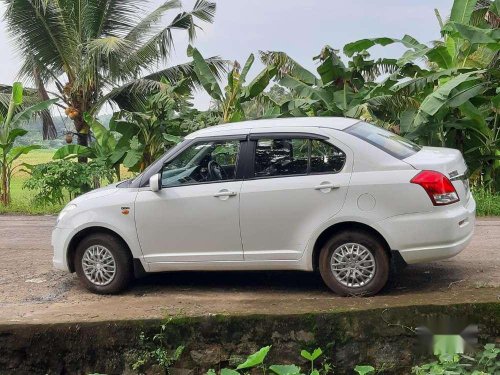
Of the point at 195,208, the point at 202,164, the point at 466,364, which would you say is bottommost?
the point at 466,364

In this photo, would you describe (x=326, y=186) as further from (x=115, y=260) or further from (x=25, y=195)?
(x=25, y=195)

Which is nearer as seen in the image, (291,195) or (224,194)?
(291,195)

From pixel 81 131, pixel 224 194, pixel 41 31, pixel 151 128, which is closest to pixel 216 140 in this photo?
pixel 224 194

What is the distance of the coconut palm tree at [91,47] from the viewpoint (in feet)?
55.9

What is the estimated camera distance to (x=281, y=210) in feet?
19.7

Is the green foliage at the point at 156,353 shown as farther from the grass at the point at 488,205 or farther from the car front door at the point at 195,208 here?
the grass at the point at 488,205

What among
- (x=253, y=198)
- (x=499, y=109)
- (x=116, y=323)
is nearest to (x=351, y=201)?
(x=253, y=198)

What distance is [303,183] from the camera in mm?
5980

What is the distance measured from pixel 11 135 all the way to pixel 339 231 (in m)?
10.3

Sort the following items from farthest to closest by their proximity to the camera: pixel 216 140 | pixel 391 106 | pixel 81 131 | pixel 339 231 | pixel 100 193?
pixel 81 131
pixel 391 106
pixel 100 193
pixel 216 140
pixel 339 231

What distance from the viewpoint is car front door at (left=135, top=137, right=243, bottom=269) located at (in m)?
6.18

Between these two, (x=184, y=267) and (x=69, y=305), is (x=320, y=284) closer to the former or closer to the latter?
(x=184, y=267)

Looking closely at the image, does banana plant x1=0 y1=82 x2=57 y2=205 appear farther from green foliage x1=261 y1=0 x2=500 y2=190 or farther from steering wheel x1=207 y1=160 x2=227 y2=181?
steering wheel x1=207 y1=160 x2=227 y2=181

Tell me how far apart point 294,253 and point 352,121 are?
165cm
